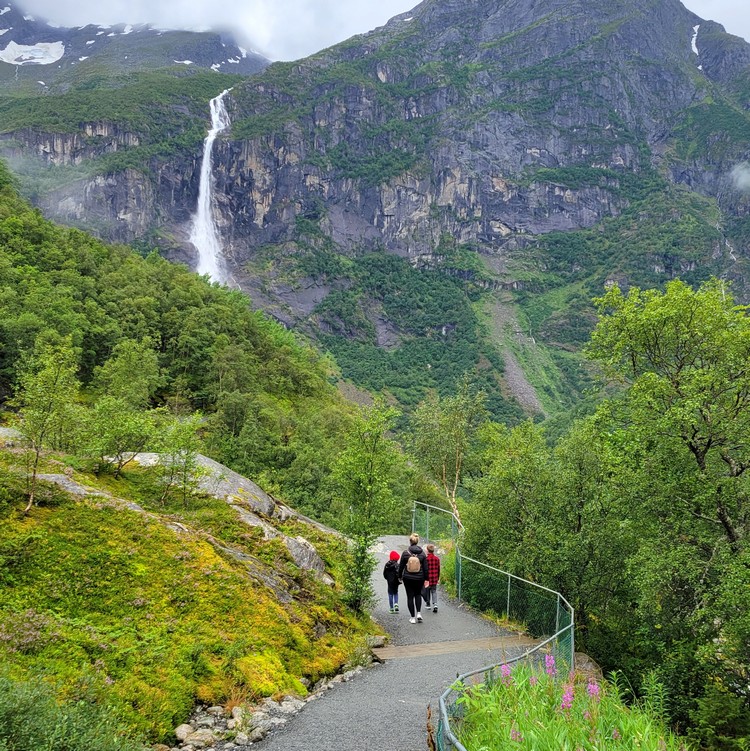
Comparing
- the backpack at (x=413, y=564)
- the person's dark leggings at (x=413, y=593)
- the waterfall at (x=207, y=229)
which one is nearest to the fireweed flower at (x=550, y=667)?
the backpack at (x=413, y=564)

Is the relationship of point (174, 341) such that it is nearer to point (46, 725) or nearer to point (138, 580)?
point (138, 580)

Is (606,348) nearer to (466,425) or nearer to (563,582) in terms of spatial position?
(563,582)

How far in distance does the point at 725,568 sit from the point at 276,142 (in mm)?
192923

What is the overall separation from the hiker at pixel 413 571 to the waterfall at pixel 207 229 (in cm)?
13668

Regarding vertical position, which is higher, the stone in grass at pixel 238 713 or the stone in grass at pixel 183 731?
the stone in grass at pixel 183 731

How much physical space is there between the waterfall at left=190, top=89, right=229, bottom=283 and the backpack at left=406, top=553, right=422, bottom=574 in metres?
137

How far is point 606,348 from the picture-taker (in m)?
16.3

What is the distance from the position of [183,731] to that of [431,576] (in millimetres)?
8821

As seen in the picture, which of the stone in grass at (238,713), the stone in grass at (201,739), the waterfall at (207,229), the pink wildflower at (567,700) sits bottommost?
the stone in grass at (238,713)

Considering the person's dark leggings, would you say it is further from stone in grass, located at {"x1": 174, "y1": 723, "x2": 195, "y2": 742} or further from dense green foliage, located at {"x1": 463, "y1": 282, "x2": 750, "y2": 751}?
stone in grass, located at {"x1": 174, "y1": 723, "x2": 195, "y2": 742}

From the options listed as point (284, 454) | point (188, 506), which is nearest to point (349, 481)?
point (188, 506)

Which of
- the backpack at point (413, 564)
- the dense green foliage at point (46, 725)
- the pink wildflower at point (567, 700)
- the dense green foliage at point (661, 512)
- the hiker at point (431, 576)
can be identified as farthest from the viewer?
the hiker at point (431, 576)

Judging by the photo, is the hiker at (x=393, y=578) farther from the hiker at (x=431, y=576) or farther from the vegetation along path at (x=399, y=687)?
the hiker at (x=431, y=576)

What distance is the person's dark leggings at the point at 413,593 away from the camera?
530 inches
